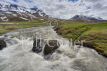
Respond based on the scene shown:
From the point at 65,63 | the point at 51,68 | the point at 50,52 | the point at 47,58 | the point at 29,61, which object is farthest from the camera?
the point at 50,52

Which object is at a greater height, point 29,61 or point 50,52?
point 50,52

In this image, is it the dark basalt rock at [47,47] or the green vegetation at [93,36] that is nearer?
the dark basalt rock at [47,47]

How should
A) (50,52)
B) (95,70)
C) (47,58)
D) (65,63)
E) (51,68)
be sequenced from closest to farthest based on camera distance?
(95,70) → (51,68) → (65,63) → (47,58) → (50,52)

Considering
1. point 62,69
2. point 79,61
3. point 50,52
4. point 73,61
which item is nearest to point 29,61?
point 50,52

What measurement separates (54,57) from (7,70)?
29.7ft

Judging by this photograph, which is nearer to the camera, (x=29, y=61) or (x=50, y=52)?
(x=29, y=61)

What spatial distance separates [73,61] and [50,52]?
18.7 feet

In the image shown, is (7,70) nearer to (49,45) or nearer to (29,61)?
(29,61)

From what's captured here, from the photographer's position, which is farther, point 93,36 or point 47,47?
point 93,36

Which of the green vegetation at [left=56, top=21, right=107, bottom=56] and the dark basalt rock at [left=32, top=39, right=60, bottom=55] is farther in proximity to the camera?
the green vegetation at [left=56, top=21, right=107, bottom=56]

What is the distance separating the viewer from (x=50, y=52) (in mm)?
17484

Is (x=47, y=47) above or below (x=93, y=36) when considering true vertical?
below

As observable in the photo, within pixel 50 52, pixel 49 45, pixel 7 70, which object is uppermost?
pixel 49 45

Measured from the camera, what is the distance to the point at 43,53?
1812cm
